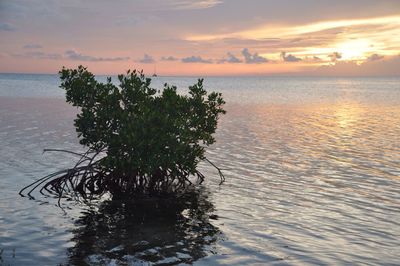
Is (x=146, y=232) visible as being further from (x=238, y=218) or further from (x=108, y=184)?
(x=108, y=184)

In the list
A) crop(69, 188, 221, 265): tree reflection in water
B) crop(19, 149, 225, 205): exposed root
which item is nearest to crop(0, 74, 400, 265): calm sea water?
crop(69, 188, 221, 265): tree reflection in water

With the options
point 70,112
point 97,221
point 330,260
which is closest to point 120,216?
point 97,221

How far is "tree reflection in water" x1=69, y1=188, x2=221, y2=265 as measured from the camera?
16.2m

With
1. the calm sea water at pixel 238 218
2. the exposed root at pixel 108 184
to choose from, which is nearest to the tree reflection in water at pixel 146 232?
the calm sea water at pixel 238 218

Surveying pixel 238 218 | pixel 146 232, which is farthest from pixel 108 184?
pixel 238 218

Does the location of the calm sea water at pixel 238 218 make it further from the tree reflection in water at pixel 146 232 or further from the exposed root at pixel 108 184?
the exposed root at pixel 108 184

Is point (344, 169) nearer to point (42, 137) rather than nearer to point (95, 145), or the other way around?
point (95, 145)

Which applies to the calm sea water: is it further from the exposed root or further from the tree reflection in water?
the exposed root

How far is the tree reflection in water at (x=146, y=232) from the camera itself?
1620 centimetres

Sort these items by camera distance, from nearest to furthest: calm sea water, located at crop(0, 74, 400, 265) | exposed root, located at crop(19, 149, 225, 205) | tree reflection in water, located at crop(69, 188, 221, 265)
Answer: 1. tree reflection in water, located at crop(69, 188, 221, 265)
2. calm sea water, located at crop(0, 74, 400, 265)
3. exposed root, located at crop(19, 149, 225, 205)

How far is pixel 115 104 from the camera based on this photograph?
25203mm

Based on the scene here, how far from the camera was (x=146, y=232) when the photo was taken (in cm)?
1894

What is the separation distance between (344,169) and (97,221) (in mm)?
18263

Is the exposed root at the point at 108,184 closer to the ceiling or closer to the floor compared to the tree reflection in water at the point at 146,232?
closer to the ceiling
